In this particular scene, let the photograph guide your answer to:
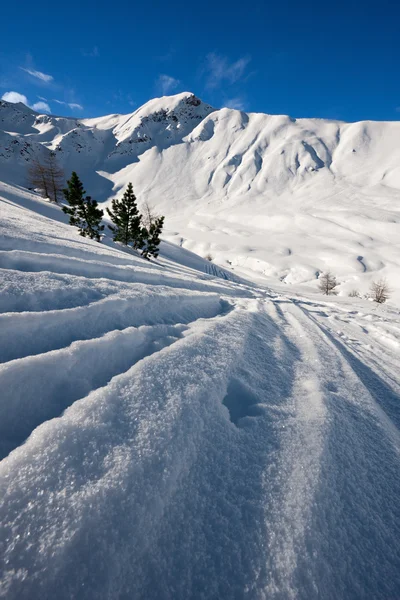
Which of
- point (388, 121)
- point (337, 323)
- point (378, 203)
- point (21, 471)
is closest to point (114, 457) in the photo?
point (21, 471)

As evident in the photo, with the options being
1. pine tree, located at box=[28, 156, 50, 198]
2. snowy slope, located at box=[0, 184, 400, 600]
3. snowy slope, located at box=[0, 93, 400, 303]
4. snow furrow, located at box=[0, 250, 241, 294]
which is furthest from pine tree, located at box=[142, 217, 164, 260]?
snowy slope, located at box=[0, 93, 400, 303]

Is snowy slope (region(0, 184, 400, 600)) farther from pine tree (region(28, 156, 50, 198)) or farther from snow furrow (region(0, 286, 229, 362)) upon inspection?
pine tree (region(28, 156, 50, 198))

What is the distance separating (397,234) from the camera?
189 ft

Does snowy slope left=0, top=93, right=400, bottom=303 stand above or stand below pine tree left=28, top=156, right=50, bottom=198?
above

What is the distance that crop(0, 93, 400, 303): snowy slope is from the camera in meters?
52.2

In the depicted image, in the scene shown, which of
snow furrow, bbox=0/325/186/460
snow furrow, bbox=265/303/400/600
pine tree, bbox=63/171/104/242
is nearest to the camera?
snow furrow, bbox=265/303/400/600

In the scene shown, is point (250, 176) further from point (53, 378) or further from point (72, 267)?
point (53, 378)

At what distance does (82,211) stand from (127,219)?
354cm

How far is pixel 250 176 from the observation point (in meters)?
113

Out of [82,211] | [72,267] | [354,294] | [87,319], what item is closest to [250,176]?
[354,294]

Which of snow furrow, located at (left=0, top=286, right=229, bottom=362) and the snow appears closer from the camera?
the snow

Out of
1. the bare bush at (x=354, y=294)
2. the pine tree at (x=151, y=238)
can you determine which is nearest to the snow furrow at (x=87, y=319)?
the pine tree at (x=151, y=238)

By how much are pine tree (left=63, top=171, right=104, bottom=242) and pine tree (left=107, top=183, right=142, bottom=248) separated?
1.68 meters

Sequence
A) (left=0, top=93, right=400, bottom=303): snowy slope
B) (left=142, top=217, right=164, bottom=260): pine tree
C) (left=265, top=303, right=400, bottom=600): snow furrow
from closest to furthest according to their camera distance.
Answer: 1. (left=265, top=303, right=400, bottom=600): snow furrow
2. (left=142, top=217, right=164, bottom=260): pine tree
3. (left=0, top=93, right=400, bottom=303): snowy slope
